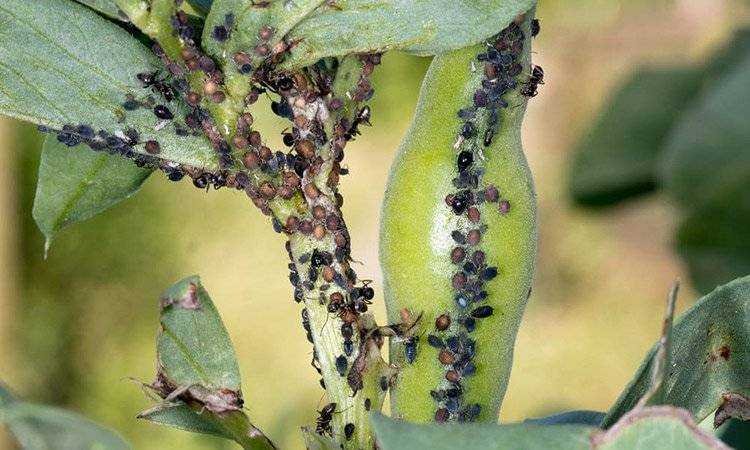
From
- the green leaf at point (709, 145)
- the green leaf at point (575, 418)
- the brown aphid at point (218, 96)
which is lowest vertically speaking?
the green leaf at point (575, 418)

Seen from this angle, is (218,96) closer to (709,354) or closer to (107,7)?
(107,7)

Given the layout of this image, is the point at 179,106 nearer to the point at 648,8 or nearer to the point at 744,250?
the point at 744,250

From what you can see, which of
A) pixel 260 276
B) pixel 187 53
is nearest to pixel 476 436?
pixel 187 53

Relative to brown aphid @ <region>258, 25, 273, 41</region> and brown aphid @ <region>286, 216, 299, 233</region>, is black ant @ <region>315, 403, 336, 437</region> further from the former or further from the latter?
brown aphid @ <region>258, 25, 273, 41</region>

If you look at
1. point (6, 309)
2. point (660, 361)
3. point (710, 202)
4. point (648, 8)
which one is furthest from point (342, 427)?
point (648, 8)

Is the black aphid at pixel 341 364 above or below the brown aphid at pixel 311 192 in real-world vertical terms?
below

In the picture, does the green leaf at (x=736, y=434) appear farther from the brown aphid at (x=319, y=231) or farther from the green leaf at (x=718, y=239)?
the green leaf at (x=718, y=239)

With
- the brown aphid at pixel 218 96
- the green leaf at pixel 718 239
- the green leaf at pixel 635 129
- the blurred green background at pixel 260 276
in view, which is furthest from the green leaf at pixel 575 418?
the blurred green background at pixel 260 276
